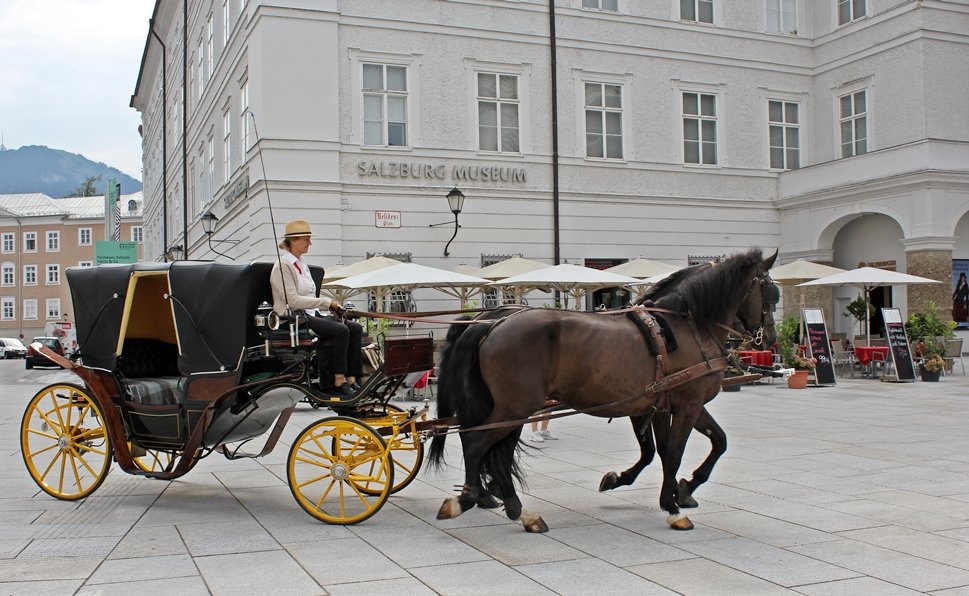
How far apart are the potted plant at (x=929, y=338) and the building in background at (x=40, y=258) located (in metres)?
67.7

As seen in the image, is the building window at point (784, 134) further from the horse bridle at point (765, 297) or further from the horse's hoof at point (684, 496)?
the horse's hoof at point (684, 496)

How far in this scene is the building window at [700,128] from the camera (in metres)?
24.1

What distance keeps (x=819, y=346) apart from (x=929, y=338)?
8.34ft

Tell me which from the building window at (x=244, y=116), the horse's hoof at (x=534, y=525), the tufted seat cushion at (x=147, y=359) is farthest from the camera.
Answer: the building window at (x=244, y=116)

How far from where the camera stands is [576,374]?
6133mm

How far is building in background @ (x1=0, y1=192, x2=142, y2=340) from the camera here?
7356 centimetres

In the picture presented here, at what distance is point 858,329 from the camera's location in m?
24.6

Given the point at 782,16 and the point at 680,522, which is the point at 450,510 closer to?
the point at 680,522

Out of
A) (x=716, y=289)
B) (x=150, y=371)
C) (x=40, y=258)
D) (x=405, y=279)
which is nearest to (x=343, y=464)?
(x=150, y=371)

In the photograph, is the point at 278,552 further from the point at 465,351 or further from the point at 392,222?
the point at 392,222

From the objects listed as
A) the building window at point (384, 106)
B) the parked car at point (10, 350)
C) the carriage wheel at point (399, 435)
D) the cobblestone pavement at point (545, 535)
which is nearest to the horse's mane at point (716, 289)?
the cobblestone pavement at point (545, 535)

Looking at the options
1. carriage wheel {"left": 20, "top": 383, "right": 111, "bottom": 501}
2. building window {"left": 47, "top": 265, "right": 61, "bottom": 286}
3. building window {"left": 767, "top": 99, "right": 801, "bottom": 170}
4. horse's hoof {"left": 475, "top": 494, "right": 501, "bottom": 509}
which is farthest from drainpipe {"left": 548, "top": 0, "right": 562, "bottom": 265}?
building window {"left": 47, "top": 265, "right": 61, "bottom": 286}

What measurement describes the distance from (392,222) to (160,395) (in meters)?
13.5

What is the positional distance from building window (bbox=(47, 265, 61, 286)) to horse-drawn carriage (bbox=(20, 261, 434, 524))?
74.0 metres
